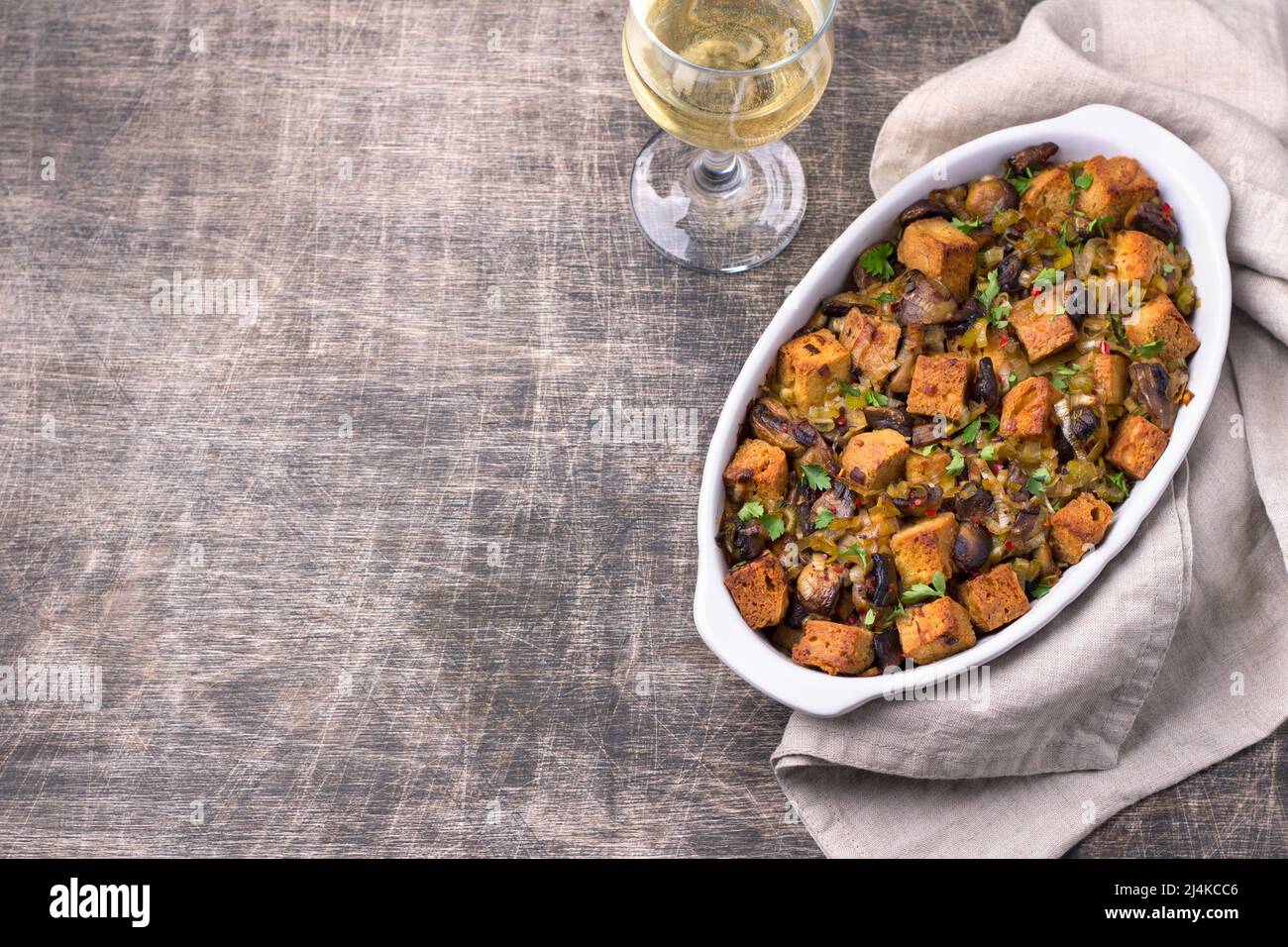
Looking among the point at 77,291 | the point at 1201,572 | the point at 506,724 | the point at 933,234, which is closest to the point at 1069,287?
the point at 933,234

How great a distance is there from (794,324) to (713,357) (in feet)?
1.12

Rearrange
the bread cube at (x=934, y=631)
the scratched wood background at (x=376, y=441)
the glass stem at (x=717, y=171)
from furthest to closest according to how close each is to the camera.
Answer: the glass stem at (x=717, y=171) < the scratched wood background at (x=376, y=441) < the bread cube at (x=934, y=631)

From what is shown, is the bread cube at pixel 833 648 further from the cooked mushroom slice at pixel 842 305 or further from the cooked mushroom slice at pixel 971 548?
the cooked mushroom slice at pixel 842 305

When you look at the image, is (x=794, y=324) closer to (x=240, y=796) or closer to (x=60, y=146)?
(x=240, y=796)

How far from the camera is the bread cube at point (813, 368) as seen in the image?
224cm

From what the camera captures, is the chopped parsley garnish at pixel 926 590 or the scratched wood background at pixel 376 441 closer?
the chopped parsley garnish at pixel 926 590

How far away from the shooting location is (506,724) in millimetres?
2473

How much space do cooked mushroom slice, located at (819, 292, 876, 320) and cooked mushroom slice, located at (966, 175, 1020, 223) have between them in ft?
1.00

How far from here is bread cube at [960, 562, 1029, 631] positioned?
2156 mm

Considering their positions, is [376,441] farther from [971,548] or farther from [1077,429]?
[1077,429]

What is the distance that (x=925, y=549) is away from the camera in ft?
7.07

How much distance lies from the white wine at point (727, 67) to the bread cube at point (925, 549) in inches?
31.6

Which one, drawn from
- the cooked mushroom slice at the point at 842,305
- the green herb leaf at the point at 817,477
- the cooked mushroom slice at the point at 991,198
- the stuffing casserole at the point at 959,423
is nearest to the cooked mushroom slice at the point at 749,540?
the stuffing casserole at the point at 959,423

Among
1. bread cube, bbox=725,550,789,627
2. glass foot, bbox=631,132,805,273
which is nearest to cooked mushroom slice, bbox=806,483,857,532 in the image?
bread cube, bbox=725,550,789,627
